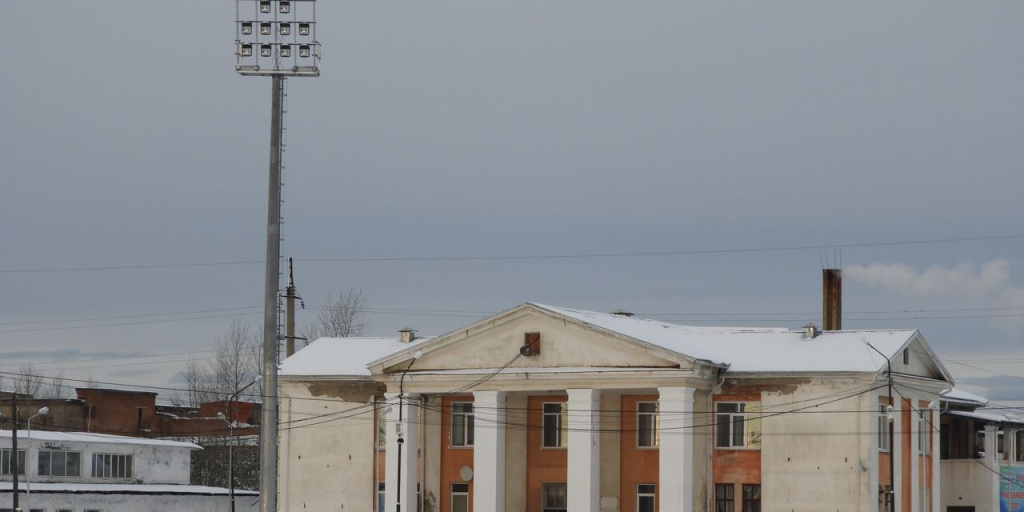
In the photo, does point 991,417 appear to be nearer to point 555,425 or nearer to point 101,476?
point 555,425

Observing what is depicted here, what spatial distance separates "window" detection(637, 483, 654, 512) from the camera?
180ft

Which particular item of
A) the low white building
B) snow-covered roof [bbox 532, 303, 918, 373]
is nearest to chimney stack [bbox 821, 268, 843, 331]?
snow-covered roof [bbox 532, 303, 918, 373]

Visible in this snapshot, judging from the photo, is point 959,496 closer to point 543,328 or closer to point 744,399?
point 744,399

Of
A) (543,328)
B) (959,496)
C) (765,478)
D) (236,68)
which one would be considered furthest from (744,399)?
(236,68)

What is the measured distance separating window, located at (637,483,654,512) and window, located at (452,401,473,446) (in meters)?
6.71

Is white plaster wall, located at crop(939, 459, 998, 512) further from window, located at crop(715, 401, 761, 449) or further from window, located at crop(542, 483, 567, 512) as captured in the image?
window, located at crop(542, 483, 567, 512)

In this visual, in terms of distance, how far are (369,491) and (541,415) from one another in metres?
7.18

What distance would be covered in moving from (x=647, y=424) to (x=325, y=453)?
12594mm

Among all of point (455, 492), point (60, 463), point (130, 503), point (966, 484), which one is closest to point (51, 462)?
point (60, 463)

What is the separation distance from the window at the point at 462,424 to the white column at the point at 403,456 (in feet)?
6.86

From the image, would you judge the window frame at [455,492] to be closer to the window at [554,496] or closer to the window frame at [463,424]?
the window frame at [463,424]

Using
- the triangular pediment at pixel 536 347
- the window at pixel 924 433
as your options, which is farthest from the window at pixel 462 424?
the window at pixel 924 433

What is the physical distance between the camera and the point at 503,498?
179 ft

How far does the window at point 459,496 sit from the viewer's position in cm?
5719
